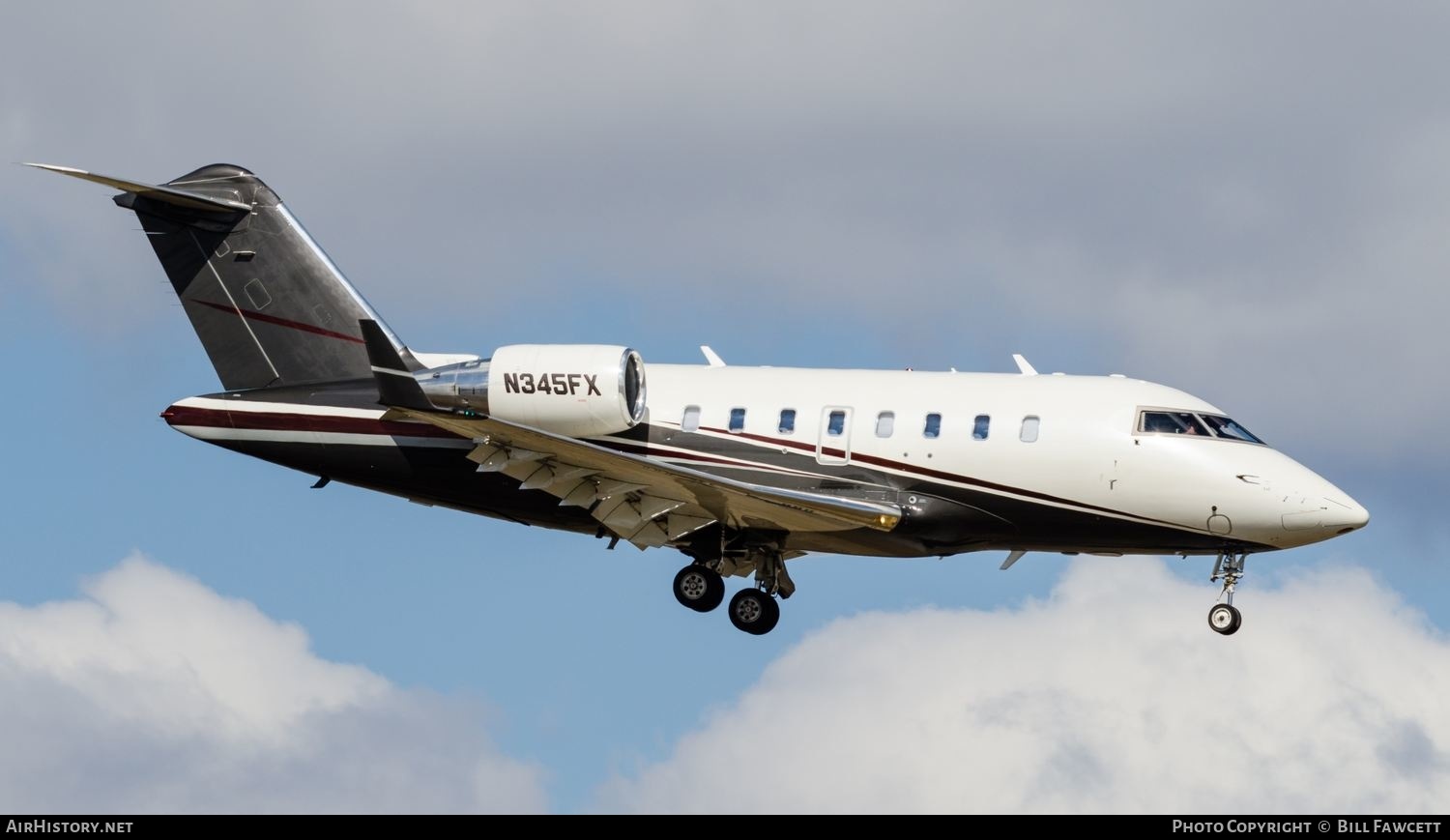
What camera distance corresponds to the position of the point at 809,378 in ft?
123

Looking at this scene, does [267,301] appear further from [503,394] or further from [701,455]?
[701,455]

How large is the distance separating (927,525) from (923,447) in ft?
4.37

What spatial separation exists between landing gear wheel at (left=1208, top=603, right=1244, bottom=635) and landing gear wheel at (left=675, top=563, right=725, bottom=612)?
852 centimetres

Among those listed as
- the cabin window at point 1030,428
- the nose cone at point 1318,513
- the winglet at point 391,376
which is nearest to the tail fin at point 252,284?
the winglet at point 391,376

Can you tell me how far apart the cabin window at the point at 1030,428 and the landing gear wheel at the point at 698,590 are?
6083 mm

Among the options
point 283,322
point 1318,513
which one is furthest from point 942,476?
point 283,322

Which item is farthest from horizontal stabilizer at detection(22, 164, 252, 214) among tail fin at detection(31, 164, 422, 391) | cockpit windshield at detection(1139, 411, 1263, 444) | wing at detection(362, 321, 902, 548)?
cockpit windshield at detection(1139, 411, 1263, 444)

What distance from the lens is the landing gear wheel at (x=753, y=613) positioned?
124 ft

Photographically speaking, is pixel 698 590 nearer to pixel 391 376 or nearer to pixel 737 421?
pixel 737 421

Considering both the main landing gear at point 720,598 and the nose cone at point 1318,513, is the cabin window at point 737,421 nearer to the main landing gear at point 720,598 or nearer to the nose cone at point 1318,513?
the main landing gear at point 720,598

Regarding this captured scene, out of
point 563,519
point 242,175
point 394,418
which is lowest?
point 563,519

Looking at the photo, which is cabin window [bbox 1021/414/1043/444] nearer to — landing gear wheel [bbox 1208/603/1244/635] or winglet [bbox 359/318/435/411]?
landing gear wheel [bbox 1208/603/1244/635]
